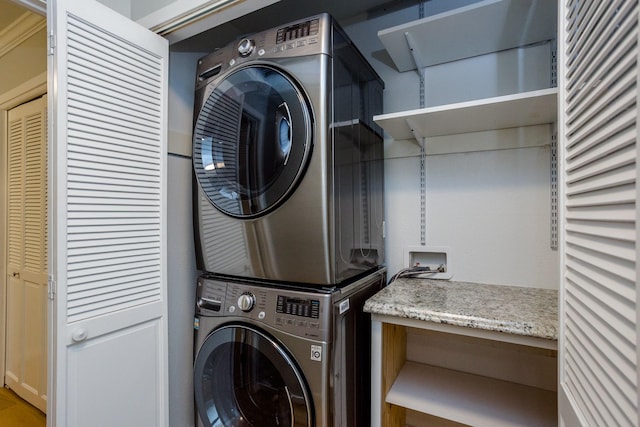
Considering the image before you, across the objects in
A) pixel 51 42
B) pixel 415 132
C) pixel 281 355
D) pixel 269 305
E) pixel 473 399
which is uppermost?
pixel 51 42

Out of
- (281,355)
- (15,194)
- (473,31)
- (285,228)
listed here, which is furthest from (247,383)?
(15,194)

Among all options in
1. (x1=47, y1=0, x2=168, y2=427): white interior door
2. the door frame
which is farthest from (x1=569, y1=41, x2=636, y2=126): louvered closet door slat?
the door frame

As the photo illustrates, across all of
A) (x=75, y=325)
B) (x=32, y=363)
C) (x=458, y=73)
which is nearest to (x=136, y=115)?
(x=75, y=325)

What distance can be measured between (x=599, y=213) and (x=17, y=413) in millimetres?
3459

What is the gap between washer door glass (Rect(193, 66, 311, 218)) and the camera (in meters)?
1.18

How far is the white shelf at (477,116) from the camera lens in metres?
1.15

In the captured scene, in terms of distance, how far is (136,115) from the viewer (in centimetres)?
130

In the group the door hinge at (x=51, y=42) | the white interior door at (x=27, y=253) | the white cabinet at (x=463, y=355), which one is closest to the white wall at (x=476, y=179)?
the white cabinet at (x=463, y=355)

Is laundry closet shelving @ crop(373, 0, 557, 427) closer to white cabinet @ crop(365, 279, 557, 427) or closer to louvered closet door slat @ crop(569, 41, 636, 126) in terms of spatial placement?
white cabinet @ crop(365, 279, 557, 427)

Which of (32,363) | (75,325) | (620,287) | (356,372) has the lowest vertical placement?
(32,363)

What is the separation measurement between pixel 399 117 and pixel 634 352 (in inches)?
42.8

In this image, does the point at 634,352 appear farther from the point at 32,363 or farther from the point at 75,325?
the point at 32,363

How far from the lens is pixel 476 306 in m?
1.15

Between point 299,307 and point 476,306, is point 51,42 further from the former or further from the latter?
point 476,306
